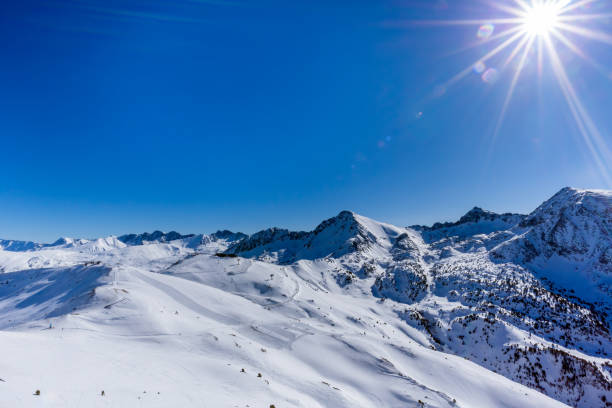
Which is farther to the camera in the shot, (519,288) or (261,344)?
(519,288)

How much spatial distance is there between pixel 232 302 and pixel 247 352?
49.1ft

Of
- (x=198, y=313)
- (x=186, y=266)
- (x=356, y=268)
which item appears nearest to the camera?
(x=198, y=313)

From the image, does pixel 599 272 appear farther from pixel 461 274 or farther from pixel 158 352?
pixel 158 352

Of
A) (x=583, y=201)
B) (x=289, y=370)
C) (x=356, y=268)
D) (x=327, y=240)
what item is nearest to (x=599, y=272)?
(x=583, y=201)

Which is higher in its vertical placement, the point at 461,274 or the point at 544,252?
the point at 544,252

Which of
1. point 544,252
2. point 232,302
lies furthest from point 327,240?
point 232,302

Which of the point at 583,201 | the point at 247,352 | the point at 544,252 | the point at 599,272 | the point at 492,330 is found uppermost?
the point at 583,201

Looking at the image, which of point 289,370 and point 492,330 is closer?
point 289,370

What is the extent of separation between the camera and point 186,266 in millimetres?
53250

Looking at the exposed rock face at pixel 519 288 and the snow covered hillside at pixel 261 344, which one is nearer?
the snow covered hillside at pixel 261 344

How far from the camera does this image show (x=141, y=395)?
11.2 metres

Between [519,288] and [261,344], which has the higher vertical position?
[519,288]

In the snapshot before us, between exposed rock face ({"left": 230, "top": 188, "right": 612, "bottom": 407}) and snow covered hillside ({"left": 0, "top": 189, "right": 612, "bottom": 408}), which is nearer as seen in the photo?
snow covered hillside ({"left": 0, "top": 189, "right": 612, "bottom": 408})

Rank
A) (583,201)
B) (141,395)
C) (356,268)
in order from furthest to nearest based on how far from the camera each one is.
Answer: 1. (583,201)
2. (356,268)
3. (141,395)
